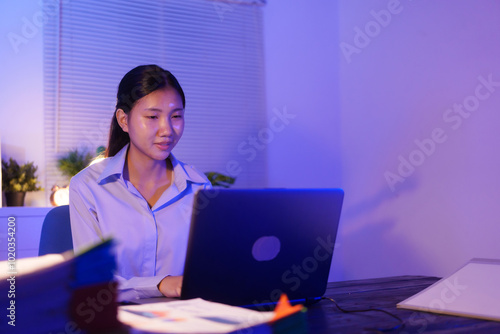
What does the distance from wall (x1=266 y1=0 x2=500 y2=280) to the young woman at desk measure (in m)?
1.81

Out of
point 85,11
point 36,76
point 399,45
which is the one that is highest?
point 85,11

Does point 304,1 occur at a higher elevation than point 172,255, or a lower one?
higher

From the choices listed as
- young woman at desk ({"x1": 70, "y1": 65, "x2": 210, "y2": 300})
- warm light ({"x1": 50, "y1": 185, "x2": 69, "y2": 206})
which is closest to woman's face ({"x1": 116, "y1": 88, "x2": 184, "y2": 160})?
young woman at desk ({"x1": 70, "y1": 65, "x2": 210, "y2": 300})

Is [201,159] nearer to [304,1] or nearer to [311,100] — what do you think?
[311,100]

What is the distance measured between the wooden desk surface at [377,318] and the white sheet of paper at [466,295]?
0.09 ft

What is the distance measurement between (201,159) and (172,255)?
6.89 ft

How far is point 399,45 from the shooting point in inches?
139

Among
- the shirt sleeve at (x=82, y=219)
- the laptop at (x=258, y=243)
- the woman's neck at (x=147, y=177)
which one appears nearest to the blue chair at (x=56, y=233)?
the shirt sleeve at (x=82, y=219)

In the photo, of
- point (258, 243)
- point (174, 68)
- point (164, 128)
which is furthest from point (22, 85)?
point (258, 243)

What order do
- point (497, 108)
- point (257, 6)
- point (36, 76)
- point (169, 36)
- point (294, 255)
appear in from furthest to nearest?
point (257, 6) < point (169, 36) < point (36, 76) < point (497, 108) < point (294, 255)

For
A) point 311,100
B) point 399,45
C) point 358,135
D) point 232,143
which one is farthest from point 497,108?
point 232,143

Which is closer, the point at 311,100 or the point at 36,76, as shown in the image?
the point at 36,76


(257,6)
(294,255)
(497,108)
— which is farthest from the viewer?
(257,6)

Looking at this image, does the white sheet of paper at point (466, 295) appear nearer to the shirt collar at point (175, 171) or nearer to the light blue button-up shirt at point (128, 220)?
the light blue button-up shirt at point (128, 220)
